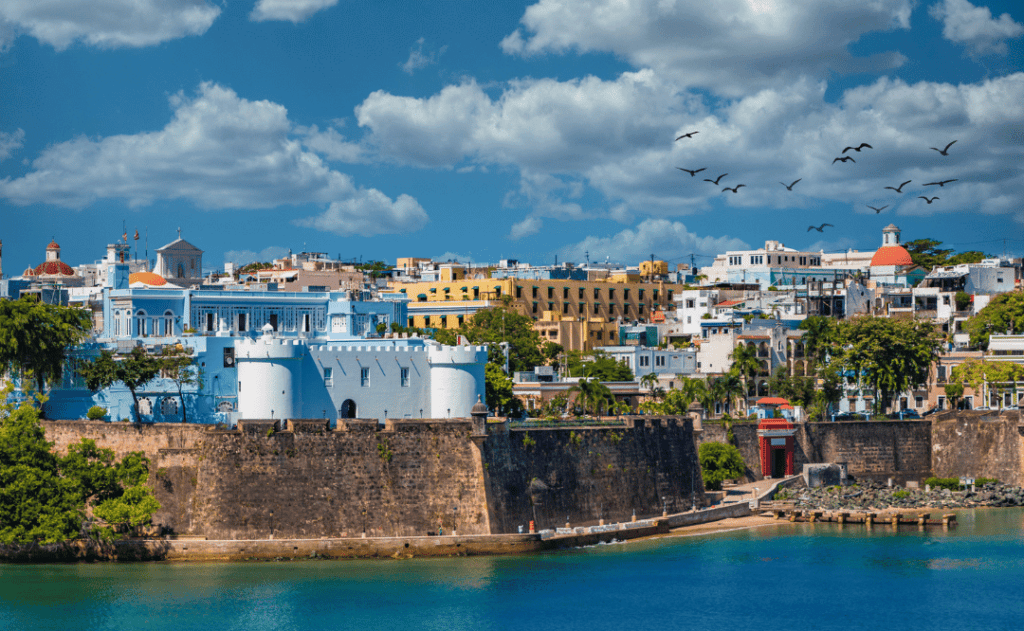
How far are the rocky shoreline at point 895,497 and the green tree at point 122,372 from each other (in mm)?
25758

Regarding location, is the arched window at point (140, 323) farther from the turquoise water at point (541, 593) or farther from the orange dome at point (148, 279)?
the turquoise water at point (541, 593)

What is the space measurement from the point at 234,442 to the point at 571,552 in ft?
36.5

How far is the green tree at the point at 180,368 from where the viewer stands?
159ft

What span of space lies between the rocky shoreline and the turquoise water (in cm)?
1009

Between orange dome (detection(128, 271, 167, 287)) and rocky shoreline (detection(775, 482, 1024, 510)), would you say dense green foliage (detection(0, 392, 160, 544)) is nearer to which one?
orange dome (detection(128, 271, 167, 287))

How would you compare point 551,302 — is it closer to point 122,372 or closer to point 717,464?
point 717,464

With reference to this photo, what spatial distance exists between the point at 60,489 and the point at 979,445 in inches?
1618

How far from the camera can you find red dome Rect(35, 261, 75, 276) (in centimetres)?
9512

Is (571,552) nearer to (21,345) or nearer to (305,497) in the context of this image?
(305,497)

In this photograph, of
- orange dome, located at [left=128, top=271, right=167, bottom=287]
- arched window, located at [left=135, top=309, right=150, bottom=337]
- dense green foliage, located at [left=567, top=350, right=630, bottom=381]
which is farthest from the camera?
dense green foliage, located at [left=567, top=350, right=630, bottom=381]

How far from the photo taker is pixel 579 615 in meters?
36.6

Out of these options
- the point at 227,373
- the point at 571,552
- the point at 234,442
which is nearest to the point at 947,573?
the point at 571,552

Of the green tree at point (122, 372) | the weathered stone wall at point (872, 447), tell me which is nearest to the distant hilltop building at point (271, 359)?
the green tree at point (122, 372)

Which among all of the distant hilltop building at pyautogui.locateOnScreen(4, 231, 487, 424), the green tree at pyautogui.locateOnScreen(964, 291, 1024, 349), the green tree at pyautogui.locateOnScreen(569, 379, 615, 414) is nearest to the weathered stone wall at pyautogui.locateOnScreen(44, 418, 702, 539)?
the distant hilltop building at pyautogui.locateOnScreen(4, 231, 487, 424)
